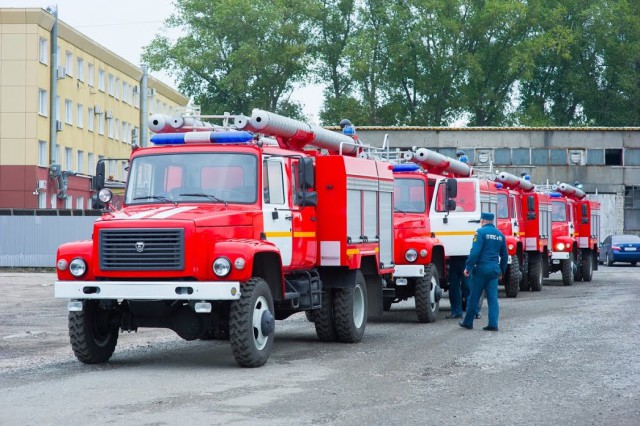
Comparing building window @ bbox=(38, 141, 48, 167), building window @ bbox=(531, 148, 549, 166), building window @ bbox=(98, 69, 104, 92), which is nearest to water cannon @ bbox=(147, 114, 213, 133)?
building window @ bbox=(38, 141, 48, 167)

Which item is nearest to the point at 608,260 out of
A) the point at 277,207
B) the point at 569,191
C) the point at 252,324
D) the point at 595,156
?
the point at 595,156

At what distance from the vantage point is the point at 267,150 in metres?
14.6

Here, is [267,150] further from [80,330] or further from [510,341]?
[510,341]

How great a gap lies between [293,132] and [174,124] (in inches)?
60.9

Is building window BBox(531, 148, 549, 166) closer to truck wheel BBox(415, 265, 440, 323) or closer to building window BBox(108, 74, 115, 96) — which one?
building window BBox(108, 74, 115, 96)

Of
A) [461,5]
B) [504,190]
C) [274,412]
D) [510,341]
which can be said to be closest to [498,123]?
[461,5]

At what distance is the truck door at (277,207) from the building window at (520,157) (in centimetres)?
5343

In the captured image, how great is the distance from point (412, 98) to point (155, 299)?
64.3 metres

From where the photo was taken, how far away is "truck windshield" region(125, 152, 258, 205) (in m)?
14.1

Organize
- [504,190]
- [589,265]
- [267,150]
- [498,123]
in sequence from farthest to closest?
[498,123] → [589,265] → [504,190] → [267,150]

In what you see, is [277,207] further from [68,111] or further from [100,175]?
[68,111]

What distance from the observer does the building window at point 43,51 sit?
57.3 meters

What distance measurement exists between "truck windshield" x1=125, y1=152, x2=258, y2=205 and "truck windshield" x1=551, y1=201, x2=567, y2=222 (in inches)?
928

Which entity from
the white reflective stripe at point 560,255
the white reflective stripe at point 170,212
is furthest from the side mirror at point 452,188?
the white reflective stripe at point 560,255
